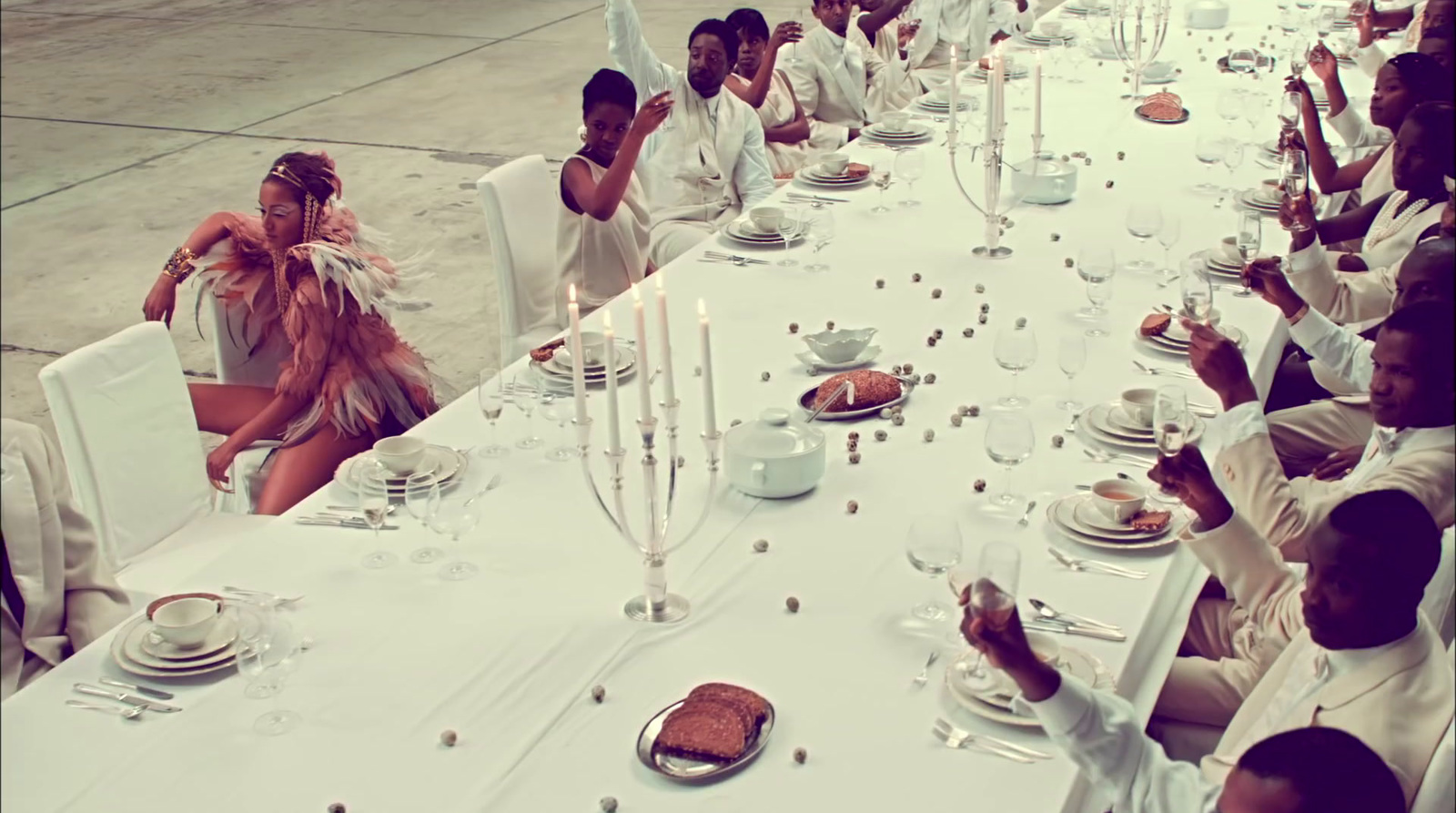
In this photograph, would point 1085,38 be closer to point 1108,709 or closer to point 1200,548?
point 1200,548

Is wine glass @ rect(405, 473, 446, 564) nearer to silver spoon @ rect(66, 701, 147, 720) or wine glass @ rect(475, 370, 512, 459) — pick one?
wine glass @ rect(475, 370, 512, 459)

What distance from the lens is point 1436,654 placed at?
2.11 meters

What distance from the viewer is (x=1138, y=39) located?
5.79 metres

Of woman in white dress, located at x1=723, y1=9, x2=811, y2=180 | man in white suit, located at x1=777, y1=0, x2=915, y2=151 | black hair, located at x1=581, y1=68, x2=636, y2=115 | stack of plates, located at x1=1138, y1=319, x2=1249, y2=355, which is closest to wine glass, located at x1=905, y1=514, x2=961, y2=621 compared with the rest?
stack of plates, located at x1=1138, y1=319, x2=1249, y2=355

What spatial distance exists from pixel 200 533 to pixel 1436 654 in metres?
2.55

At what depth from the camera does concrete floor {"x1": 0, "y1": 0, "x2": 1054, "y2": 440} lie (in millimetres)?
6309

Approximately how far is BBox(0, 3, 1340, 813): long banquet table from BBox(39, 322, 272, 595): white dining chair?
64cm

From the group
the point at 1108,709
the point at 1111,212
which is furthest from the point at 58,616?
the point at 1111,212

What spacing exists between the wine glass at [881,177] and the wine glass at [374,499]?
7.11 feet

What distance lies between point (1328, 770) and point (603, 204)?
3.15 m

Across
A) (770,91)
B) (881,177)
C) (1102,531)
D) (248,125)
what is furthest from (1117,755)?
(248,125)

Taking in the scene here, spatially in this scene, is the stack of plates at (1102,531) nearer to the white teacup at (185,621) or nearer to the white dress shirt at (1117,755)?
the white dress shirt at (1117,755)

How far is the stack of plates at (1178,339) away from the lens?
11.2ft

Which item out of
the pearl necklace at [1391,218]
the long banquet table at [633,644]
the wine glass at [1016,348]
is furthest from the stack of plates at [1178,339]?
the pearl necklace at [1391,218]
